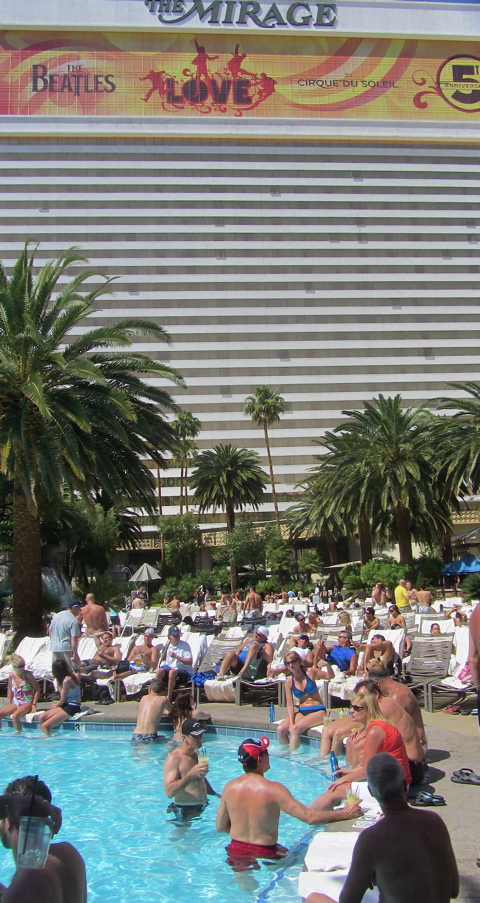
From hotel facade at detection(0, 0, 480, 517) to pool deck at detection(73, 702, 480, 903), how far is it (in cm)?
5557

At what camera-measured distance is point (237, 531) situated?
48.0 meters

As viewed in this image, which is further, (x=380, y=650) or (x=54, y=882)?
(x=380, y=650)

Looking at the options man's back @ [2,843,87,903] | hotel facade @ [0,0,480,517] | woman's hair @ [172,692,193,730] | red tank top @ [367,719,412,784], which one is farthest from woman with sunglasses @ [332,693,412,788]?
hotel facade @ [0,0,480,517]

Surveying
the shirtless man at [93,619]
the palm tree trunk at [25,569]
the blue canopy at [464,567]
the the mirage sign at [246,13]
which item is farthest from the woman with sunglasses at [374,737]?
the the mirage sign at [246,13]

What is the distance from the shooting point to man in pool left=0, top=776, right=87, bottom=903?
8.54 feet

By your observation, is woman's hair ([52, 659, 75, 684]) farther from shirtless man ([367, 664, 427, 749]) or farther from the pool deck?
shirtless man ([367, 664, 427, 749])

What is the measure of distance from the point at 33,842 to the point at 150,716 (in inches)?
301

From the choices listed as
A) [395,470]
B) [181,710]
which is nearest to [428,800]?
[181,710]

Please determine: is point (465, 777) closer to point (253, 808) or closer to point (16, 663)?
point (253, 808)

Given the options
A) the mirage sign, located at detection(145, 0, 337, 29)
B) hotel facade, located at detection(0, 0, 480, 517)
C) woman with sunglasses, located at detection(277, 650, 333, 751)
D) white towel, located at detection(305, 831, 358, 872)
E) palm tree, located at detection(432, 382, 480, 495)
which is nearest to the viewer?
white towel, located at detection(305, 831, 358, 872)

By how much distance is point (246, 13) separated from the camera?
8119cm

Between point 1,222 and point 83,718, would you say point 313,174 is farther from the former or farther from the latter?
point 83,718

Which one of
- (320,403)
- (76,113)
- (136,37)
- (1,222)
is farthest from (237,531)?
(136,37)

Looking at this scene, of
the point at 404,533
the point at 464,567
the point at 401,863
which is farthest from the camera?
the point at 464,567
